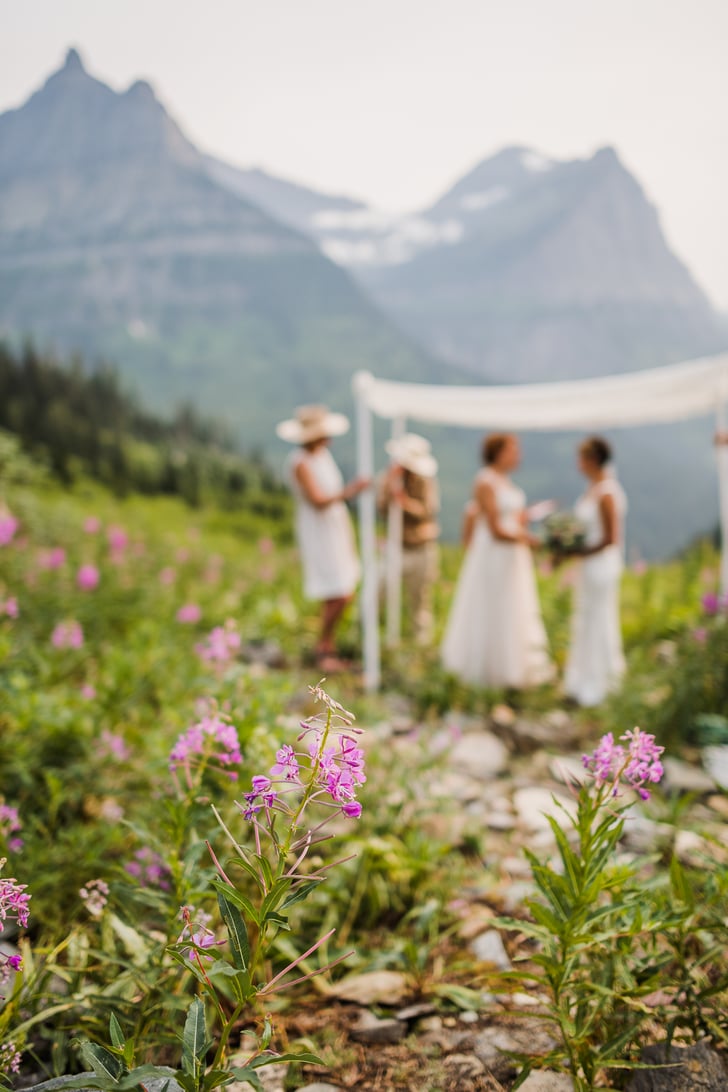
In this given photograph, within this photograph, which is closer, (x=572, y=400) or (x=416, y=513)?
(x=572, y=400)

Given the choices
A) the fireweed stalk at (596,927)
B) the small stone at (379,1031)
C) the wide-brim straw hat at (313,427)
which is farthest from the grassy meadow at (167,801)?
the wide-brim straw hat at (313,427)

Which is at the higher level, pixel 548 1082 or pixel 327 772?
pixel 327 772

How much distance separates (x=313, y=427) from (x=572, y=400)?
84.7 inches

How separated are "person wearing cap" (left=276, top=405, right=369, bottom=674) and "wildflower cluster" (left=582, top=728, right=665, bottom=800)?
13.3ft

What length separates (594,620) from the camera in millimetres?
5445

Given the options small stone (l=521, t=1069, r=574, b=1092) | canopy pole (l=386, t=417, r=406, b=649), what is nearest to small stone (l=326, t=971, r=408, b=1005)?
small stone (l=521, t=1069, r=574, b=1092)

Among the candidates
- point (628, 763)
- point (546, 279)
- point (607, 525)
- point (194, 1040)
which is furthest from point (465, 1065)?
point (546, 279)

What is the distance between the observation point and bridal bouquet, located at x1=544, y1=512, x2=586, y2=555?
5.12 metres

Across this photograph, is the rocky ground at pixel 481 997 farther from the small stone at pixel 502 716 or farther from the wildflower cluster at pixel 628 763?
the small stone at pixel 502 716

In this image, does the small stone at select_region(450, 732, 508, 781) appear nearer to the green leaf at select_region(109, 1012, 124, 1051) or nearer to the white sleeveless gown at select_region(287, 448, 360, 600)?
the white sleeveless gown at select_region(287, 448, 360, 600)

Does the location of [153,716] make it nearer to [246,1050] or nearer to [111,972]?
[111,972]

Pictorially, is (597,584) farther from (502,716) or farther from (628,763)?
(628,763)

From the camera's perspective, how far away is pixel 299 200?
169375 millimetres

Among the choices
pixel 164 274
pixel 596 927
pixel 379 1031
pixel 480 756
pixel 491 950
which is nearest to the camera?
pixel 596 927
